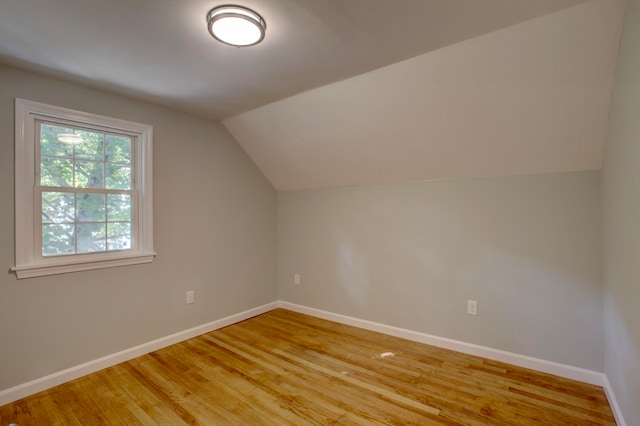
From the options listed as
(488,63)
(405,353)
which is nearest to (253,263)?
(405,353)

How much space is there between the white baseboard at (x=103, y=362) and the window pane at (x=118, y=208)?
113 cm

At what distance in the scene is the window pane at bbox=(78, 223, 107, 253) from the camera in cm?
246

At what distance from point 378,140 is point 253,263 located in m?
2.10

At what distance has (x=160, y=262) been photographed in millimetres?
2912

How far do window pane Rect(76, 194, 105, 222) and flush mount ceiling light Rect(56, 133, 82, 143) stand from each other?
0.43 metres

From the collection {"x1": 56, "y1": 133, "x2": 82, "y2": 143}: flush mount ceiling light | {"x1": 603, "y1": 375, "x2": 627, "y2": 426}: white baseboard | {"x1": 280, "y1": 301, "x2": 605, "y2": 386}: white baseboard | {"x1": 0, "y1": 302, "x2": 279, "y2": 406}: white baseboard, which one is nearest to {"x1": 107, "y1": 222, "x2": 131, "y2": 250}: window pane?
{"x1": 56, "y1": 133, "x2": 82, "y2": 143}: flush mount ceiling light

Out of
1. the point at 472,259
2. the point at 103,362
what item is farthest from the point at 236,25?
the point at 103,362

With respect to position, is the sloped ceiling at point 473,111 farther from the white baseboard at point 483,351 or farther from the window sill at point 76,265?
the window sill at point 76,265

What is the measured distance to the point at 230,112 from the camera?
3098 millimetres

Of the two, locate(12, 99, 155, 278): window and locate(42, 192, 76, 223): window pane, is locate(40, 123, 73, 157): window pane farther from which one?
locate(42, 192, 76, 223): window pane

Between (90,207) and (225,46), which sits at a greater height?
(225,46)

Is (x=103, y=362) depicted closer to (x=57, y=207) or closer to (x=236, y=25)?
(x=57, y=207)

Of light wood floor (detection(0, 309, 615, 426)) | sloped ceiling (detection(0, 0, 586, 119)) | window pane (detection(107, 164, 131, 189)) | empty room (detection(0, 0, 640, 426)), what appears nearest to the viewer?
sloped ceiling (detection(0, 0, 586, 119))

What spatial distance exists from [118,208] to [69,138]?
2.10 feet
